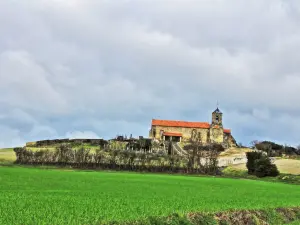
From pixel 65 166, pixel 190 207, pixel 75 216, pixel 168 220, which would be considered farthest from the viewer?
pixel 65 166

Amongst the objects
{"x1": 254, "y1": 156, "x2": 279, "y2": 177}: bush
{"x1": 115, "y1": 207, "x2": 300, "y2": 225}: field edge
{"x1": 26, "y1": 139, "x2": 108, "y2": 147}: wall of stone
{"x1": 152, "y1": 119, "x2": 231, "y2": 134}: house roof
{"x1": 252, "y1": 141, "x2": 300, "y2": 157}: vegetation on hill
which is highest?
{"x1": 152, "y1": 119, "x2": 231, "y2": 134}: house roof

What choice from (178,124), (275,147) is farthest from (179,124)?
(275,147)

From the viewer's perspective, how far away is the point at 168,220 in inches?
709

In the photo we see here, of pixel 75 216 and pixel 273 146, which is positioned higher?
pixel 273 146

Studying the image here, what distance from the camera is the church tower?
173 meters

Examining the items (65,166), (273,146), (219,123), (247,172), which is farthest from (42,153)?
(273,146)

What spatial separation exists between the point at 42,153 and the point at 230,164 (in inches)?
2028

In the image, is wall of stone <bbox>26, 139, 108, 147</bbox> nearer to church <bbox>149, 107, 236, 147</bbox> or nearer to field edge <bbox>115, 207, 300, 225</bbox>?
church <bbox>149, 107, 236, 147</bbox>

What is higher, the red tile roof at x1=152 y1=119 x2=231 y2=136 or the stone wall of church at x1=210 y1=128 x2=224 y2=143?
the red tile roof at x1=152 y1=119 x2=231 y2=136

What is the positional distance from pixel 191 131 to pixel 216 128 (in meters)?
10.1

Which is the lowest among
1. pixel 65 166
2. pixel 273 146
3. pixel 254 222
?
pixel 254 222

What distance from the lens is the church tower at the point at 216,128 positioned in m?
173

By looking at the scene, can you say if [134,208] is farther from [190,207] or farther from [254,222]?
[254,222]

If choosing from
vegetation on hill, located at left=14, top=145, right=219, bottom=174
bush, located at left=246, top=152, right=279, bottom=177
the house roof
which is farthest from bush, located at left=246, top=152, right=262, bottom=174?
the house roof
